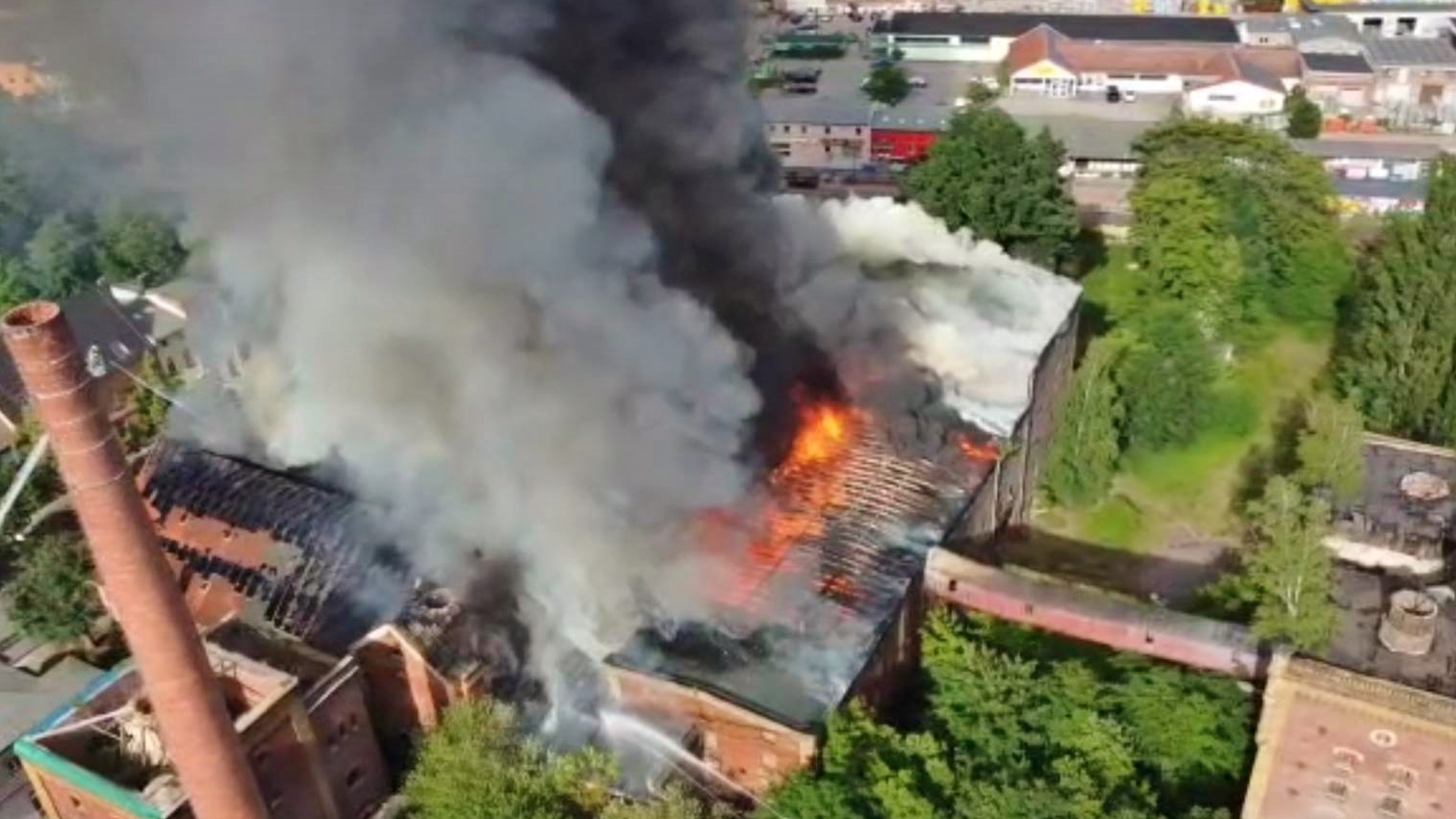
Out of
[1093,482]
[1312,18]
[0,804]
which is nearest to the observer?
[0,804]

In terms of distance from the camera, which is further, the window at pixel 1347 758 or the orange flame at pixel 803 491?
the orange flame at pixel 803 491

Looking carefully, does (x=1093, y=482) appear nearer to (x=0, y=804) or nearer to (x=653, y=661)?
(x=653, y=661)

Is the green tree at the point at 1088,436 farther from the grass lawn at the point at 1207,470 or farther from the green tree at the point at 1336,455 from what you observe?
the green tree at the point at 1336,455

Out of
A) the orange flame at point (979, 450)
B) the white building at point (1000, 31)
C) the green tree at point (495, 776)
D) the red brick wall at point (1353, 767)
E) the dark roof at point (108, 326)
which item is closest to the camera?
the red brick wall at point (1353, 767)

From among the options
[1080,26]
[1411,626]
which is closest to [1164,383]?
[1411,626]

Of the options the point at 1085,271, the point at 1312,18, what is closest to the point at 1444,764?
the point at 1085,271

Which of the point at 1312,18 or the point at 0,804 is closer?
the point at 0,804

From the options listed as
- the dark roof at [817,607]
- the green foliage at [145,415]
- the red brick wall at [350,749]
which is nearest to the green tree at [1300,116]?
the dark roof at [817,607]
